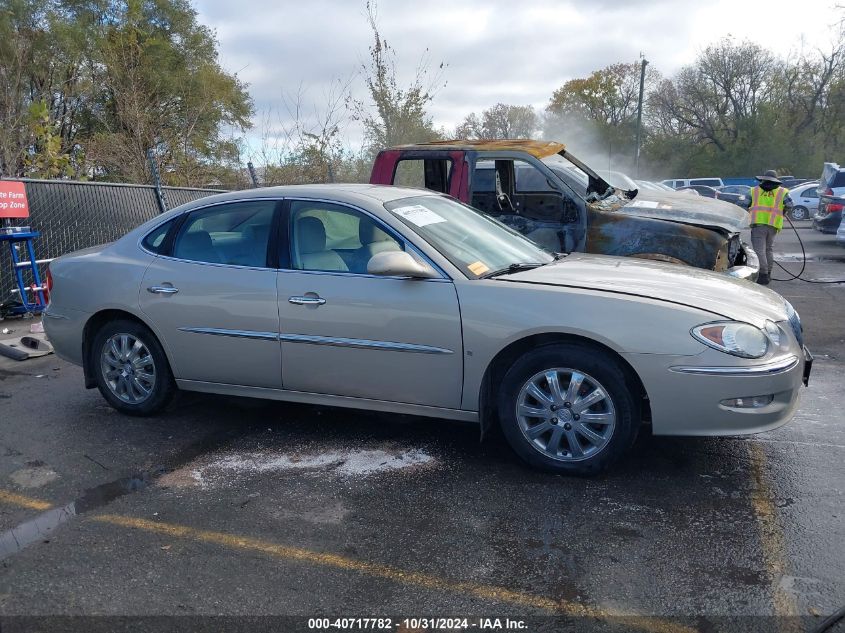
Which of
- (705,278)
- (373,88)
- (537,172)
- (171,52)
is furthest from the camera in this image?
(171,52)

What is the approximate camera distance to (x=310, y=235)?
480 centimetres

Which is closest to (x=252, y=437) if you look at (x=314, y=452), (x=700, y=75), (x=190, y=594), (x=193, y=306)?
(x=314, y=452)

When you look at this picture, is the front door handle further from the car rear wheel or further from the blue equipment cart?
the car rear wheel

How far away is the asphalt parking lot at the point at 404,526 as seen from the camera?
2.96 metres

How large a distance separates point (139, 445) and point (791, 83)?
56.2 m

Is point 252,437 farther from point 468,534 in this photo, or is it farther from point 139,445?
point 468,534

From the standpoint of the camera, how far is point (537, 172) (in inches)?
288

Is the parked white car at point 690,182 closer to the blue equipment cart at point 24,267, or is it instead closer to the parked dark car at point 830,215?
the parked dark car at point 830,215

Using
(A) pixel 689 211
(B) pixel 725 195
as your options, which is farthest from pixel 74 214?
(B) pixel 725 195

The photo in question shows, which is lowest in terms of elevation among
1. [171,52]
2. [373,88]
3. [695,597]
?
[695,597]

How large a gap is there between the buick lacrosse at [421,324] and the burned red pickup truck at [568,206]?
1729mm

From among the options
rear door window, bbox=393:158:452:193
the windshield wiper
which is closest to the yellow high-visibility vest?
rear door window, bbox=393:158:452:193

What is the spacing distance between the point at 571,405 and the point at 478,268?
0.96 meters

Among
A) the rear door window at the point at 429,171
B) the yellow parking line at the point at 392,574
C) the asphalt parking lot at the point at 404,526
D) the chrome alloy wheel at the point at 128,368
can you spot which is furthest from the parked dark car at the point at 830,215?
the yellow parking line at the point at 392,574
